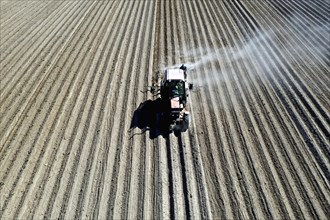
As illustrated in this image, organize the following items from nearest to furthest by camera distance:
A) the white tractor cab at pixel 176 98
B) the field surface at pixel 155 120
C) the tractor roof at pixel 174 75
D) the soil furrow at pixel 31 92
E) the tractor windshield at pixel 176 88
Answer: the field surface at pixel 155 120, the white tractor cab at pixel 176 98, the tractor windshield at pixel 176 88, the tractor roof at pixel 174 75, the soil furrow at pixel 31 92

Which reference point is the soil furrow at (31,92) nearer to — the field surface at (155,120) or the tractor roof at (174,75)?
the field surface at (155,120)

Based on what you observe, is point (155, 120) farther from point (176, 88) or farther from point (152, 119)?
point (176, 88)

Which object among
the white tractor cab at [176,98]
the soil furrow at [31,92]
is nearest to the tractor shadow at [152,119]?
the white tractor cab at [176,98]

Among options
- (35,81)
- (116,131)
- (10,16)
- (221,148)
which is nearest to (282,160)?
(221,148)

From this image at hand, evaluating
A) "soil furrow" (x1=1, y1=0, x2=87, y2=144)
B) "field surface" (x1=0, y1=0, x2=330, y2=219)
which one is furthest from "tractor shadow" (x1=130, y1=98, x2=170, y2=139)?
"soil furrow" (x1=1, y1=0, x2=87, y2=144)

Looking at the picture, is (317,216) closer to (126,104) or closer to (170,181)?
(170,181)

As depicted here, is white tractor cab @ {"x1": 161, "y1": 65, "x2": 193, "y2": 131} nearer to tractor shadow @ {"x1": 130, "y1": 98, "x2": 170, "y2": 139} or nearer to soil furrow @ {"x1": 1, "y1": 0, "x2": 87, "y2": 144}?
tractor shadow @ {"x1": 130, "y1": 98, "x2": 170, "y2": 139}
